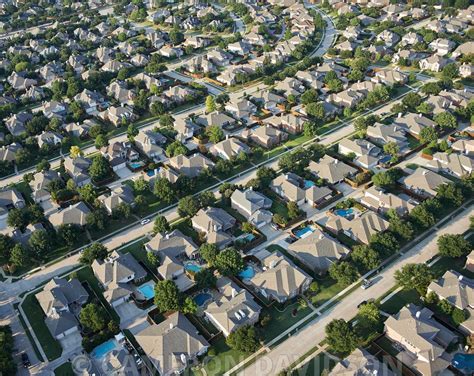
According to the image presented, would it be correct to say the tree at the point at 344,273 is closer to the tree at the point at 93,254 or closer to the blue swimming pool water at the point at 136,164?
the tree at the point at 93,254

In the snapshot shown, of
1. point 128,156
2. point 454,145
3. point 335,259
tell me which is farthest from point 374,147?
point 128,156

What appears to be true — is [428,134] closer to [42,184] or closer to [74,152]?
[74,152]

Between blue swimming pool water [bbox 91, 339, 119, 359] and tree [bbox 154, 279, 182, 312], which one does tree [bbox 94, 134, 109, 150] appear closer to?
tree [bbox 154, 279, 182, 312]

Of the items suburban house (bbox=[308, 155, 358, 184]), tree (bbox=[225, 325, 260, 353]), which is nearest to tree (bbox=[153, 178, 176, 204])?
suburban house (bbox=[308, 155, 358, 184])

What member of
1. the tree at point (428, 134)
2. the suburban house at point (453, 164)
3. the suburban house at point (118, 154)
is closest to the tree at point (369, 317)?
the suburban house at point (453, 164)

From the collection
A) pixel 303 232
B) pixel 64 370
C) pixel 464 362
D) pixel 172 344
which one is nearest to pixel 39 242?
pixel 64 370

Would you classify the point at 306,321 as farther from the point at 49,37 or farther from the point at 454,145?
the point at 49,37
